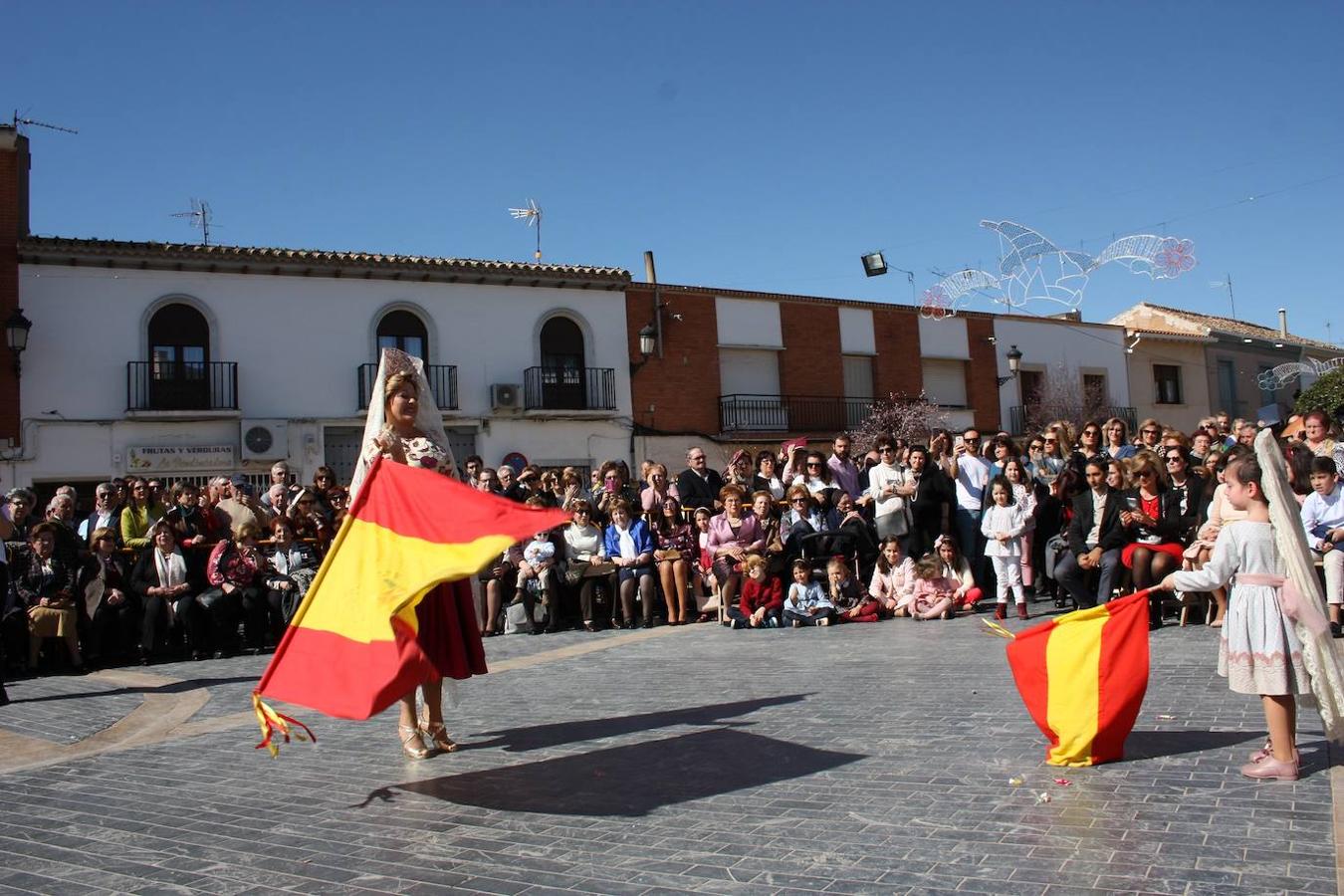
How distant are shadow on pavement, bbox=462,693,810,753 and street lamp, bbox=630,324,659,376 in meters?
19.7

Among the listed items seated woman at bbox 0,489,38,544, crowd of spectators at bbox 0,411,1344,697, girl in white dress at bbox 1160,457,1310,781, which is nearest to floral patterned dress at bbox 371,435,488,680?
girl in white dress at bbox 1160,457,1310,781

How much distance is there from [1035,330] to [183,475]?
24583 mm

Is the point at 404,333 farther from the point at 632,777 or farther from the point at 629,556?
the point at 632,777

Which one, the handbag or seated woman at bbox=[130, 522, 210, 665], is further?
the handbag

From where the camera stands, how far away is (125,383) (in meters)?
21.7

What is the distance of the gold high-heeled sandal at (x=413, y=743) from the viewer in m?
5.81

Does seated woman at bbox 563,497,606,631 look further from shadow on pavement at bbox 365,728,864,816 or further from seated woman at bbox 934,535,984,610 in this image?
shadow on pavement at bbox 365,728,864,816

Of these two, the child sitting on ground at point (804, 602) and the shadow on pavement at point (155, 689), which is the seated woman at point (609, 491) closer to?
the child sitting on ground at point (804, 602)

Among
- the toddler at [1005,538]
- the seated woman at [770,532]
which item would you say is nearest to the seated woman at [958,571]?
the toddler at [1005,538]

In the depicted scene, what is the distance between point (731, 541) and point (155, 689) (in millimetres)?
5991

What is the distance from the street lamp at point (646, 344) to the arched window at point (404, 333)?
5038 millimetres

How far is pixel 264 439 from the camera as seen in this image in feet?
74.4

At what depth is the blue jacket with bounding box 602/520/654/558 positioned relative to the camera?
12562 millimetres

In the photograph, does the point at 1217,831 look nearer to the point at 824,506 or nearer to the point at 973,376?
the point at 824,506
